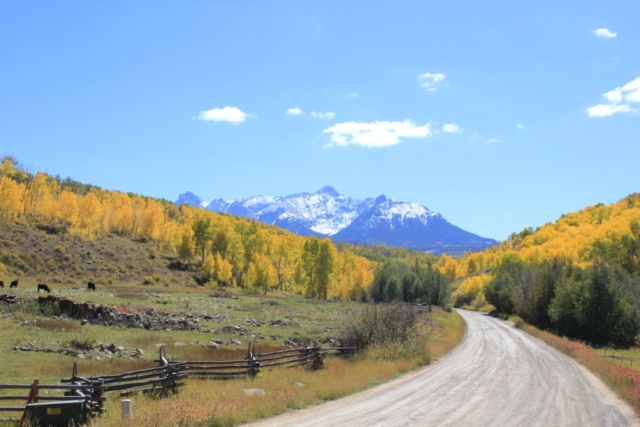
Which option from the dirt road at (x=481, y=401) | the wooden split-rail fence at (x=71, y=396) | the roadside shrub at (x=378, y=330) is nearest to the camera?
the wooden split-rail fence at (x=71, y=396)

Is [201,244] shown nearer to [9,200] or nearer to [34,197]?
[9,200]

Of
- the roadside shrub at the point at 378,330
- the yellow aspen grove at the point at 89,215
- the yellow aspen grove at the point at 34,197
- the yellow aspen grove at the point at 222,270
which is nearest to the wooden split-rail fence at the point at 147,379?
the roadside shrub at the point at 378,330

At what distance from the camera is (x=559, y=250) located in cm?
12975

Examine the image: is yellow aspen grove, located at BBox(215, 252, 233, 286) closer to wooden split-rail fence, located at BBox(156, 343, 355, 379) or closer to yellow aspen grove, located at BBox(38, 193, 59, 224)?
yellow aspen grove, located at BBox(38, 193, 59, 224)

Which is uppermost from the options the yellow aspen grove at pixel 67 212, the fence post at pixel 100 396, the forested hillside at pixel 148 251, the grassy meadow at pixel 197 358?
the yellow aspen grove at pixel 67 212

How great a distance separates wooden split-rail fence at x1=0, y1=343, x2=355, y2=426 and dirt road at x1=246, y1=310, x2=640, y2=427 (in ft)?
19.2

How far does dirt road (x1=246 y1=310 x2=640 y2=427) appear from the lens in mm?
16172

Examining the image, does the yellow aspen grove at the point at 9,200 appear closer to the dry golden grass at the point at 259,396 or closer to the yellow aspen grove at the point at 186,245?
the yellow aspen grove at the point at 186,245

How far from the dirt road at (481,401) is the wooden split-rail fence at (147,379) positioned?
19.2 feet

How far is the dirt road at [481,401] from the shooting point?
1617 cm

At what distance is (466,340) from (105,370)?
1520 inches

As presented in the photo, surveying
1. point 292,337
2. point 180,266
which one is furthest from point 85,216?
point 292,337

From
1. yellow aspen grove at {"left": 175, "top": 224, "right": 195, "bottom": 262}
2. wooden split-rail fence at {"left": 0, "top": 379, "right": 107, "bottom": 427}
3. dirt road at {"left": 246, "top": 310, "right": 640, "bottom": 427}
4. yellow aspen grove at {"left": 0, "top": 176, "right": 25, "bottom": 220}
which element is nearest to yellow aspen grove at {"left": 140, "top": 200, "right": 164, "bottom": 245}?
yellow aspen grove at {"left": 175, "top": 224, "right": 195, "bottom": 262}

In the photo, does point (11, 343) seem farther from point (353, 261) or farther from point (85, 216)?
point (353, 261)
